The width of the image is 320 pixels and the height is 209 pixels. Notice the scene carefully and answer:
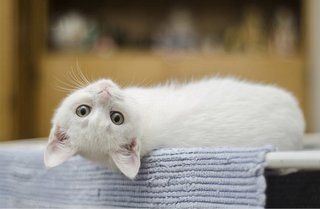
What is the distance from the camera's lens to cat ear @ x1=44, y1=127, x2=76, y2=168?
94 cm

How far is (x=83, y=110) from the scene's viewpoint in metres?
0.95

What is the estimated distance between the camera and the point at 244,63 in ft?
8.85

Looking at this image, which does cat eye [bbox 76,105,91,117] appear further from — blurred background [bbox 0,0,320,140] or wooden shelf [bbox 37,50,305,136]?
wooden shelf [bbox 37,50,305,136]

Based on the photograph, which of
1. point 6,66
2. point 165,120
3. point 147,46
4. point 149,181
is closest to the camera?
point 149,181

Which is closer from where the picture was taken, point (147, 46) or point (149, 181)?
point (149, 181)

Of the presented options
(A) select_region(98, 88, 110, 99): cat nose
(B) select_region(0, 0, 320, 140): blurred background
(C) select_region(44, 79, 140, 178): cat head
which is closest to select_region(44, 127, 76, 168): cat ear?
(C) select_region(44, 79, 140, 178): cat head

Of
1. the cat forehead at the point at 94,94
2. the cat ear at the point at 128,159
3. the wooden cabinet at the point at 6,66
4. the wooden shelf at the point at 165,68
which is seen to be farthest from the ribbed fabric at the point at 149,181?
the wooden shelf at the point at 165,68

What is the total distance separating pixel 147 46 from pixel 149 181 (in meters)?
2.13

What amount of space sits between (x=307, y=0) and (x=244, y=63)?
469 mm

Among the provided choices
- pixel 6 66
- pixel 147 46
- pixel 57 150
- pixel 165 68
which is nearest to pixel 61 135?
pixel 57 150

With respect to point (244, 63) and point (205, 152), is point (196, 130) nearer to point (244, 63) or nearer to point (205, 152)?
point (205, 152)

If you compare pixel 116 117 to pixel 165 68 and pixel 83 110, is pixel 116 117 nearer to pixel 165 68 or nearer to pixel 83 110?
pixel 83 110

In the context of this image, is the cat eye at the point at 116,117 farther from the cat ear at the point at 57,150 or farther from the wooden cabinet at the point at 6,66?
the wooden cabinet at the point at 6,66

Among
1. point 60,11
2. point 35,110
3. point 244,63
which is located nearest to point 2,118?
→ point 35,110
